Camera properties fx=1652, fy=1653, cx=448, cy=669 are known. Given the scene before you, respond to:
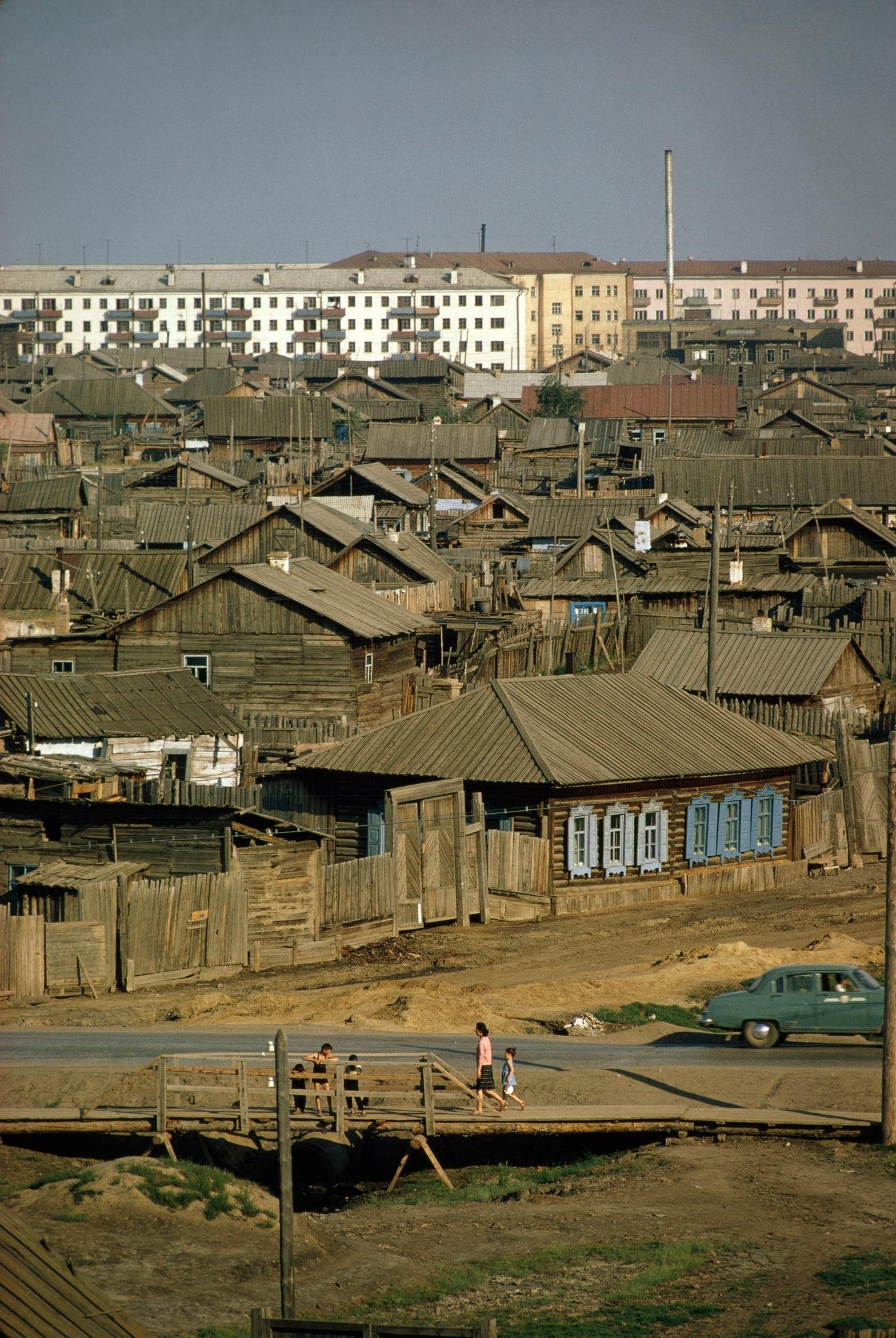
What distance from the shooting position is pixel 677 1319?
15883 millimetres

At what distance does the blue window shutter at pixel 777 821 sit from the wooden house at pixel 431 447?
60.4 meters

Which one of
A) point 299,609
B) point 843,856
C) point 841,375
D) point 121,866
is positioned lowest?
point 843,856

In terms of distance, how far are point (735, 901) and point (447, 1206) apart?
1684 cm

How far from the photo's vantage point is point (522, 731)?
34719 millimetres

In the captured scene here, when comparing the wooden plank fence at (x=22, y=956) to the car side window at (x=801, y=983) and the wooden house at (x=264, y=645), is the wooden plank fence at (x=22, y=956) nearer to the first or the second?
the car side window at (x=801, y=983)

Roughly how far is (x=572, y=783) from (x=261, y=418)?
76574 millimetres

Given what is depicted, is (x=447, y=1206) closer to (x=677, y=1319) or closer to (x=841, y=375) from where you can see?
(x=677, y=1319)

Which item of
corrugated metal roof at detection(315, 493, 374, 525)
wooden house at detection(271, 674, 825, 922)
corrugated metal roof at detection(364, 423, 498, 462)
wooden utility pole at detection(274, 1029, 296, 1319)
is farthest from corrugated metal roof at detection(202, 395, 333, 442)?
wooden utility pole at detection(274, 1029, 296, 1319)

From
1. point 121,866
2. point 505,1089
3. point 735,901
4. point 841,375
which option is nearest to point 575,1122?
point 505,1089

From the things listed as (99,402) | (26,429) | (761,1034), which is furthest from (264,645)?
(99,402)

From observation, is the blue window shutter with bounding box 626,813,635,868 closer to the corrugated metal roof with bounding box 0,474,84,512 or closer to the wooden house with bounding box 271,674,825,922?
the wooden house with bounding box 271,674,825,922

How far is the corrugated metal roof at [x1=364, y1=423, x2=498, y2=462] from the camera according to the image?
3816 inches

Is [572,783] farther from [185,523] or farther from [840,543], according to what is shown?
[185,523]

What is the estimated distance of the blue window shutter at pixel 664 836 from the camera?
35.5 meters
